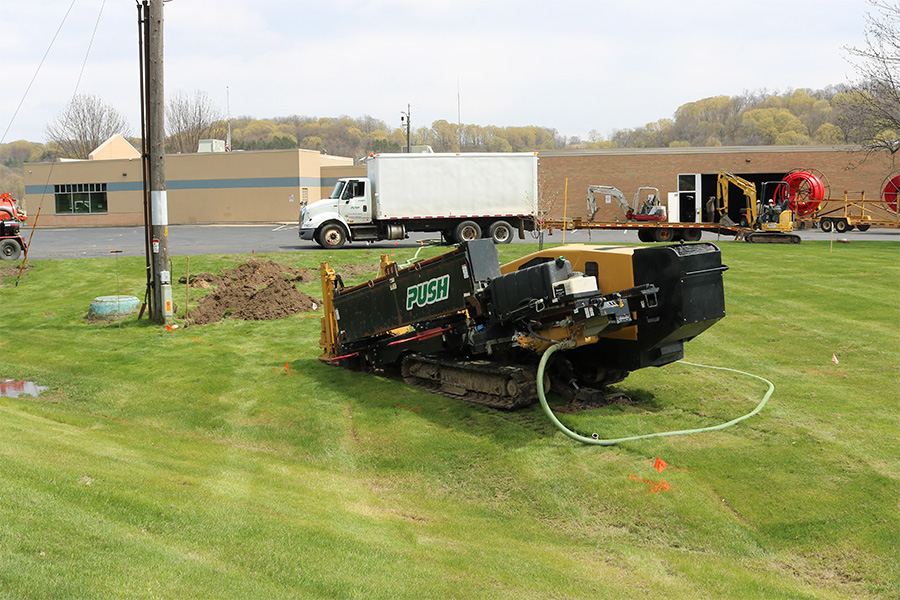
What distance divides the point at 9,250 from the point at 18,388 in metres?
18.3

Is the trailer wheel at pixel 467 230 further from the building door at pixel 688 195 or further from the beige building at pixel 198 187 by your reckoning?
the beige building at pixel 198 187

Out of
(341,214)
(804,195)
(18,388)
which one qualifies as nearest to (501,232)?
(341,214)

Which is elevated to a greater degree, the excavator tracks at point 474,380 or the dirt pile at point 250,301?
the dirt pile at point 250,301

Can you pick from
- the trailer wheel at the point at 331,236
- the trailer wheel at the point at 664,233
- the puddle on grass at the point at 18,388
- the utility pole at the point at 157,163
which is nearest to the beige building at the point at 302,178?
the trailer wheel at the point at 664,233

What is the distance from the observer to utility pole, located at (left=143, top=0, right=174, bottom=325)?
51.1 ft

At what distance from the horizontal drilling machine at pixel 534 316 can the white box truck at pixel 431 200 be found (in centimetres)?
1833

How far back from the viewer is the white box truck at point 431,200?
29547 mm

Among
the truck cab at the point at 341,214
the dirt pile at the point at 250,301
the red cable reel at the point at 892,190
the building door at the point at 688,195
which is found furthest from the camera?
the building door at the point at 688,195

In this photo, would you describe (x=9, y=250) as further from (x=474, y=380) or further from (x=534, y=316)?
(x=534, y=316)

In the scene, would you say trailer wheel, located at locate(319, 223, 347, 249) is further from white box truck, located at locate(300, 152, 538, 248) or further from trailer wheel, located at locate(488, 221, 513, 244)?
trailer wheel, located at locate(488, 221, 513, 244)

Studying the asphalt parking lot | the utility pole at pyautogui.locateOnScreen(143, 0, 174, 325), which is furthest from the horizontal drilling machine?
the asphalt parking lot

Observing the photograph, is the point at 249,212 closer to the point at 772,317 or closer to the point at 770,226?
the point at 770,226

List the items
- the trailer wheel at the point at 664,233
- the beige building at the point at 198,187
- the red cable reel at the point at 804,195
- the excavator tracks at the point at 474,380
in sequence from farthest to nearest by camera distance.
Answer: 1. the beige building at the point at 198,187
2. the red cable reel at the point at 804,195
3. the trailer wheel at the point at 664,233
4. the excavator tracks at the point at 474,380

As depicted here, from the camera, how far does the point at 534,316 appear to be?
A: 8.62 metres
